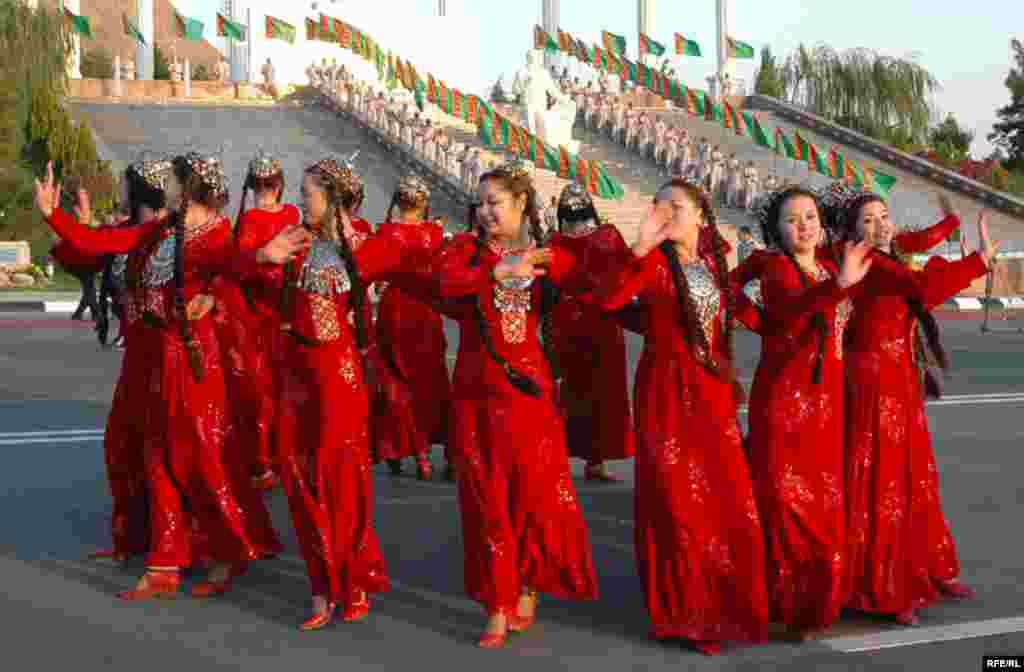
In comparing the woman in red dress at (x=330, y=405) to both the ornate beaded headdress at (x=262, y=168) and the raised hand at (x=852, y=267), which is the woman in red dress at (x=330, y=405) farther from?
the ornate beaded headdress at (x=262, y=168)

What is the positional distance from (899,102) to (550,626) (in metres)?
49.1

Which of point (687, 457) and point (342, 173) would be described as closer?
point (687, 457)

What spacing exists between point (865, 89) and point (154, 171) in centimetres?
4860

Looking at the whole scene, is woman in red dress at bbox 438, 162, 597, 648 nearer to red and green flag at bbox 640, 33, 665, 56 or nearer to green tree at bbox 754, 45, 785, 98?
red and green flag at bbox 640, 33, 665, 56

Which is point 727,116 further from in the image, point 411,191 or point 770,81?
point 411,191

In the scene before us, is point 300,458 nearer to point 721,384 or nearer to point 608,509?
point 721,384

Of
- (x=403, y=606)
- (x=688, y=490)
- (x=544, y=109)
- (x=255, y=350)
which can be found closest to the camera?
(x=688, y=490)

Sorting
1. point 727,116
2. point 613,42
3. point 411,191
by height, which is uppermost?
point 613,42

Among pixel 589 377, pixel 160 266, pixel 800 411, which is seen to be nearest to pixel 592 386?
pixel 589 377

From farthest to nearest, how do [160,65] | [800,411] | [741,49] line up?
[160,65]
[741,49]
[800,411]

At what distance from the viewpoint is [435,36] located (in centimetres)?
6284

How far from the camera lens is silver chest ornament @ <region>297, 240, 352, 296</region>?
Answer: 6.61 m

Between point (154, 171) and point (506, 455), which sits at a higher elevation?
point (154, 171)

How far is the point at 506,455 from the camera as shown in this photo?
20.2 feet
